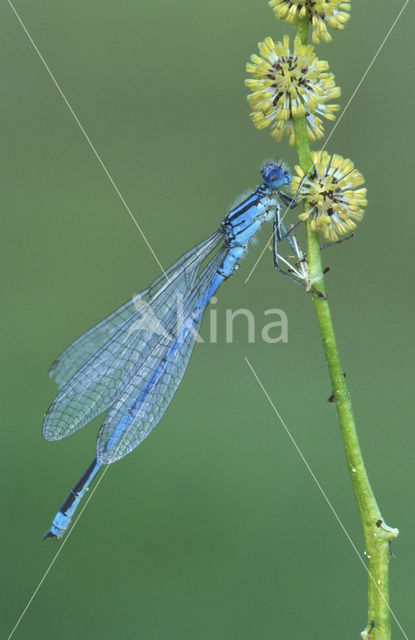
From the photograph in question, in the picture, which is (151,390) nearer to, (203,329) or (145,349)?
(145,349)

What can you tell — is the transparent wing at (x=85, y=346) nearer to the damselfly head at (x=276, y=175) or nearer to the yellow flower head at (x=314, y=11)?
the damselfly head at (x=276, y=175)

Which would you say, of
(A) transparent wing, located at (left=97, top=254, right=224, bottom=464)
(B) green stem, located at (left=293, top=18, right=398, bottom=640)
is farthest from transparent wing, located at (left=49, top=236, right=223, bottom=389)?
(B) green stem, located at (left=293, top=18, right=398, bottom=640)

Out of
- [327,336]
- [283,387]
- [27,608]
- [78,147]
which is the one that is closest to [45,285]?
[78,147]

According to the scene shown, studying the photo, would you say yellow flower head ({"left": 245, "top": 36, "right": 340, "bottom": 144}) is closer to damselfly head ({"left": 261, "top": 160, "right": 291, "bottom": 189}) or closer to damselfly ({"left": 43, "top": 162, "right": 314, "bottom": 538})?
damselfly head ({"left": 261, "top": 160, "right": 291, "bottom": 189})

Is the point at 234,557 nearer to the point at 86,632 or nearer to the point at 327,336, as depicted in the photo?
the point at 86,632

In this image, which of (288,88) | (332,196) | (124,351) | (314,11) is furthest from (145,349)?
(314,11)

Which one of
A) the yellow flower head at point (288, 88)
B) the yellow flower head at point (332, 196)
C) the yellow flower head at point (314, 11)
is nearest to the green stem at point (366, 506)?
the yellow flower head at point (332, 196)
